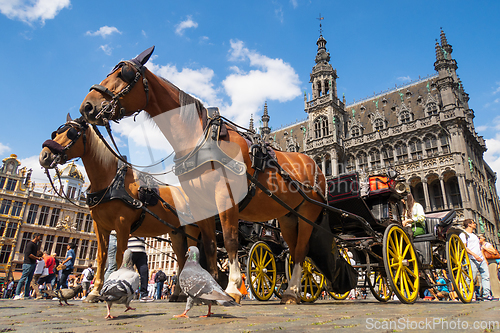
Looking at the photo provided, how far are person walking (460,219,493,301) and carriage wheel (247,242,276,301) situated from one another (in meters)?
4.10

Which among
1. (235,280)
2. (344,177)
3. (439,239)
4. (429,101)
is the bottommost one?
(235,280)

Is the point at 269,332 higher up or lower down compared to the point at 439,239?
lower down

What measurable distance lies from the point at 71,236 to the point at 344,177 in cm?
4330

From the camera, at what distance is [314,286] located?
6332 mm

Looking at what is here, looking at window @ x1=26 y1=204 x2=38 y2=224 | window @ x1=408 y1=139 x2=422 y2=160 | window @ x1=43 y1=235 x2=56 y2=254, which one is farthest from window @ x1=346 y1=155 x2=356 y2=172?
window @ x1=26 y1=204 x2=38 y2=224

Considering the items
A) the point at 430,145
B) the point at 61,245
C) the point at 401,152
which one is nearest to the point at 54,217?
the point at 61,245

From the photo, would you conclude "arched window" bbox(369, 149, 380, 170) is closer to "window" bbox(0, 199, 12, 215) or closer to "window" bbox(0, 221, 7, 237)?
"window" bbox(0, 221, 7, 237)

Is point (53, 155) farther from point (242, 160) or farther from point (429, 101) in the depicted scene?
point (429, 101)

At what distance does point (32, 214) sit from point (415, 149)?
141ft

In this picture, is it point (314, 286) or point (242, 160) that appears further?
point (314, 286)

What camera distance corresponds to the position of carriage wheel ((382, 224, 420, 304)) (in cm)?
443

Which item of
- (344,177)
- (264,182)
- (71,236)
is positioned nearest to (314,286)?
(344,177)

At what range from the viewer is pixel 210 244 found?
A: 3.53 m

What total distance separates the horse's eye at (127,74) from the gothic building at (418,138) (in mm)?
23746
